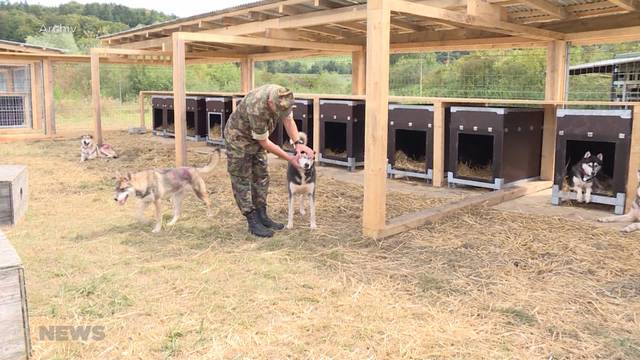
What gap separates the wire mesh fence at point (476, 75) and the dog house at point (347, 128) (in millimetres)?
4949

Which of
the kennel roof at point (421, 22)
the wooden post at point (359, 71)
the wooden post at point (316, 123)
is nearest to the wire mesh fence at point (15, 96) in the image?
the kennel roof at point (421, 22)

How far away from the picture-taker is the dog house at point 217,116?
1225 centimetres

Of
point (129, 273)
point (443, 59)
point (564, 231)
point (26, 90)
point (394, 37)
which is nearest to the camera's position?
Answer: point (129, 273)

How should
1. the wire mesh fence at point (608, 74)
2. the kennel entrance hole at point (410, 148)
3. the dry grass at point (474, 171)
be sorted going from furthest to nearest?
the wire mesh fence at point (608, 74), the kennel entrance hole at point (410, 148), the dry grass at point (474, 171)

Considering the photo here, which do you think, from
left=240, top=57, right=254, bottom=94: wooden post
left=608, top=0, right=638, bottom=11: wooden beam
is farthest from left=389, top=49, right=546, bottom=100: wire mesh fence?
left=608, top=0, right=638, bottom=11: wooden beam

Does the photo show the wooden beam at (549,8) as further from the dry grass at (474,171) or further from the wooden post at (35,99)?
the wooden post at (35,99)

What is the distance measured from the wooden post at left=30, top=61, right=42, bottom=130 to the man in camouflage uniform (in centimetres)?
1160

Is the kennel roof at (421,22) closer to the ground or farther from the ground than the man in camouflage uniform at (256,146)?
farther from the ground

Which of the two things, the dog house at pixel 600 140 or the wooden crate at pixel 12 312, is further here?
the dog house at pixel 600 140

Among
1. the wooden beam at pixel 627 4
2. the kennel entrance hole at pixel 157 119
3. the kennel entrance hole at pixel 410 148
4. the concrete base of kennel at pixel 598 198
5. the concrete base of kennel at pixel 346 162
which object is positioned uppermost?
the wooden beam at pixel 627 4

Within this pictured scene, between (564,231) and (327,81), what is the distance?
62.2 ft

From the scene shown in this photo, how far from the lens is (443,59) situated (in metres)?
19.0

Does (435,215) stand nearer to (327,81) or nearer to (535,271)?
(535,271)

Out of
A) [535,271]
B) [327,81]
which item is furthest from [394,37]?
[327,81]
